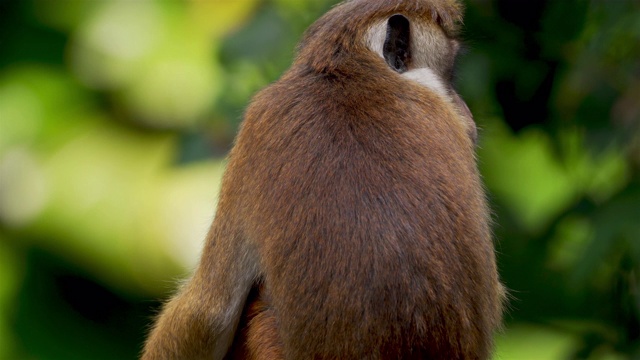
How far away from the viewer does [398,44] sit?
335cm

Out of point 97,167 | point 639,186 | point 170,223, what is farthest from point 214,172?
point 639,186

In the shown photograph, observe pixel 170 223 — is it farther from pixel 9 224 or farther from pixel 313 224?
pixel 313 224

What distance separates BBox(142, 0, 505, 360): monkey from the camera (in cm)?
276

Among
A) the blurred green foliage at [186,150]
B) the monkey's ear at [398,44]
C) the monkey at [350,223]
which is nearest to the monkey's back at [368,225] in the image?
the monkey at [350,223]

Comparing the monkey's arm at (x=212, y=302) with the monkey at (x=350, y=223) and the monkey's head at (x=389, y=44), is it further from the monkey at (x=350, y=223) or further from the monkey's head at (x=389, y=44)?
the monkey's head at (x=389, y=44)

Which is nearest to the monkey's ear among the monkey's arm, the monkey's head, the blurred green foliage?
the monkey's head

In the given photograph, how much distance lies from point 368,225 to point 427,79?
0.73 metres

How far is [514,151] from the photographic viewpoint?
5.54m

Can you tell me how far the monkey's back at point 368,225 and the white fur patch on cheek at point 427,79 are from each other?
17cm

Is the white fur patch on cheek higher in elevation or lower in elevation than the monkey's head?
lower

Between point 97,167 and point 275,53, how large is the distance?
11.0ft

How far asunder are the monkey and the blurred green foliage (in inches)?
46.2

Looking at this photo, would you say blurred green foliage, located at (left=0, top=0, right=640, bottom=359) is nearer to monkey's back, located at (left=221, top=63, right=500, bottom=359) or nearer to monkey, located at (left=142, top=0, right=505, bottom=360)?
monkey, located at (left=142, top=0, right=505, bottom=360)

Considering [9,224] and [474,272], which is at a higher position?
[9,224]
